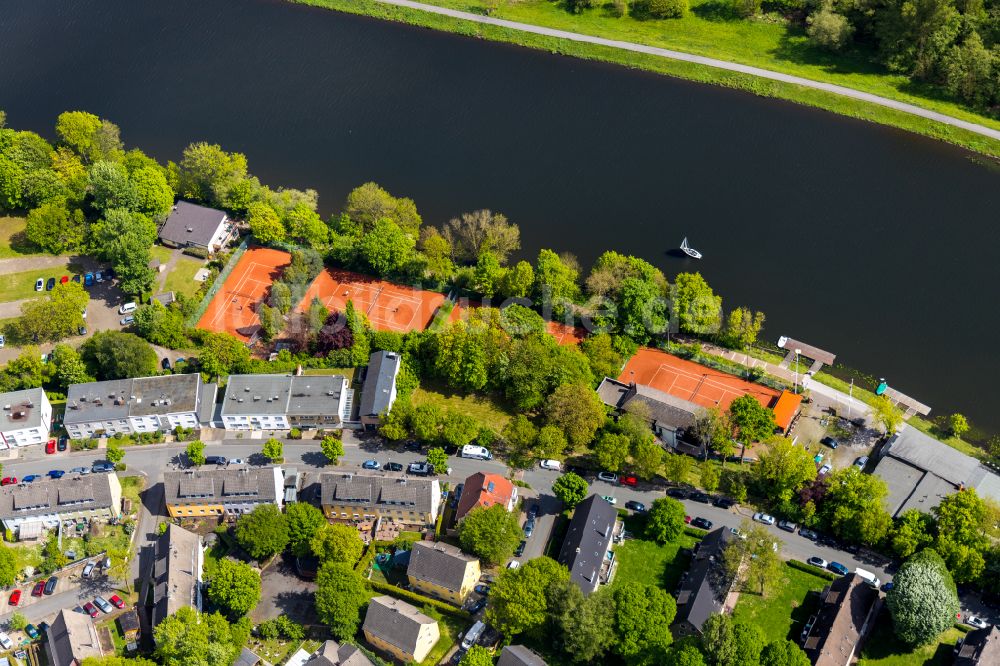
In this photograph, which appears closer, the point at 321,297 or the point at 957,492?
the point at 957,492

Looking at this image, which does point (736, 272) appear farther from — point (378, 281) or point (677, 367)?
point (378, 281)

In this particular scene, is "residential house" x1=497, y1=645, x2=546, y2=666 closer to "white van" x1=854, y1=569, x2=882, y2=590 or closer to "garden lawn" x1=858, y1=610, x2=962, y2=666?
"garden lawn" x1=858, y1=610, x2=962, y2=666

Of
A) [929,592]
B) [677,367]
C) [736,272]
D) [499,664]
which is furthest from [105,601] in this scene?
[736,272]

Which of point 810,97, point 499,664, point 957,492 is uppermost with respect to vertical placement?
point 810,97

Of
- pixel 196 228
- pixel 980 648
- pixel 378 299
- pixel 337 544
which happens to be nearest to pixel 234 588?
pixel 337 544

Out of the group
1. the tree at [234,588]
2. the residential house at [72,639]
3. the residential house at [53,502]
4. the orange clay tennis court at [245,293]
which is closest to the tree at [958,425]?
the tree at [234,588]

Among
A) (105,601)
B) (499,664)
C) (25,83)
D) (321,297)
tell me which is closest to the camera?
(499,664)

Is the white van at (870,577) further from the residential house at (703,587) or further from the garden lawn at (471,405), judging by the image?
the garden lawn at (471,405)
